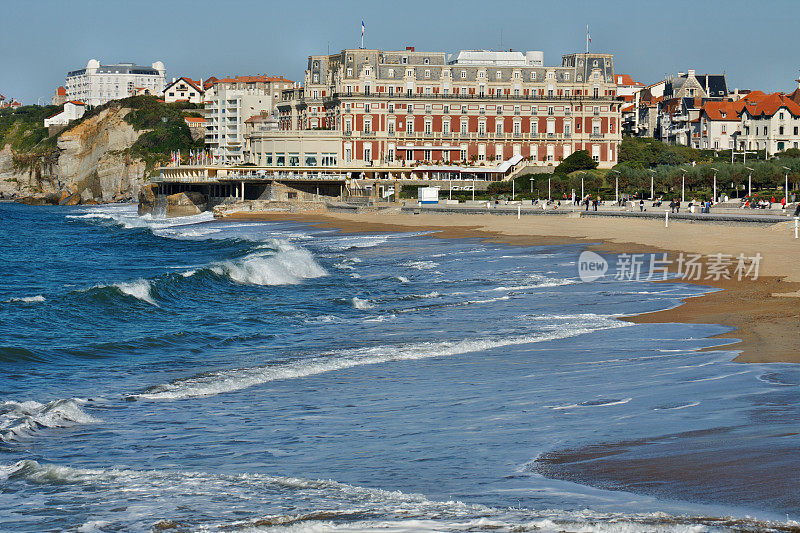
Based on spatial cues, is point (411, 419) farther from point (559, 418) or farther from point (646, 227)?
point (646, 227)

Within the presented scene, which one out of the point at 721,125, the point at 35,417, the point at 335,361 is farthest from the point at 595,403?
the point at 721,125

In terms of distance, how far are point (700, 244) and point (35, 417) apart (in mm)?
33054

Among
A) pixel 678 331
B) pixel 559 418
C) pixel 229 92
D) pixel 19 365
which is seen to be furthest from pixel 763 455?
pixel 229 92

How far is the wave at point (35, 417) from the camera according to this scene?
14164mm

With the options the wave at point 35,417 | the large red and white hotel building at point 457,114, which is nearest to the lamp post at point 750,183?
the large red and white hotel building at point 457,114

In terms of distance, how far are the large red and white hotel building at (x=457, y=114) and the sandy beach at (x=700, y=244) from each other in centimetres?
A: 1957

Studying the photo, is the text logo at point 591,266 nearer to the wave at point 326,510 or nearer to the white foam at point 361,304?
the white foam at point 361,304

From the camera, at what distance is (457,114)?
382ft

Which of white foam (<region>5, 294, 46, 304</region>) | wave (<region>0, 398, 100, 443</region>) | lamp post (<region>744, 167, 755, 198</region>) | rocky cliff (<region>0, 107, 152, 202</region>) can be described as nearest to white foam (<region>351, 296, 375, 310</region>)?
white foam (<region>5, 294, 46, 304</region>)

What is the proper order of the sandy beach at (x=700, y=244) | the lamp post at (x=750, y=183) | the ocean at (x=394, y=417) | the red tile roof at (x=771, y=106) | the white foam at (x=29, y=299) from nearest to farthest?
the ocean at (x=394, y=417), the sandy beach at (x=700, y=244), the white foam at (x=29, y=299), the lamp post at (x=750, y=183), the red tile roof at (x=771, y=106)

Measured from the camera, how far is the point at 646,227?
56531 millimetres

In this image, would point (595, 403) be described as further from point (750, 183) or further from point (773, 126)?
point (773, 126)

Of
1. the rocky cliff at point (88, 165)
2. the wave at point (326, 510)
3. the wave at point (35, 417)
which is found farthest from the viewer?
the rocky cliff at point (88, 165)

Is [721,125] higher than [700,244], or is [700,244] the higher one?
[721,125]
